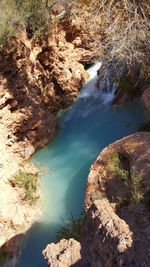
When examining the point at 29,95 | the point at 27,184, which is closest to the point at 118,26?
the point at 29,95

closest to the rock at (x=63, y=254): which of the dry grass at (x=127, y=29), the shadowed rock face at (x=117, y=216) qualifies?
the shadowed rock face at (x=117, y=216)

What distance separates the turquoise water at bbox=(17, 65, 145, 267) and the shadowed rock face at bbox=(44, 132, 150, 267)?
4.39ft

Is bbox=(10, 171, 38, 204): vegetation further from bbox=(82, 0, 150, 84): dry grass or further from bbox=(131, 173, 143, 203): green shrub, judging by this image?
bbox=(82, 0, 150, 84): dry grass

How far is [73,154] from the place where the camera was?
8.38 m

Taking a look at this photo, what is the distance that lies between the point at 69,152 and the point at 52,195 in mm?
1649

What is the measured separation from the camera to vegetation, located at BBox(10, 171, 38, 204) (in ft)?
24.1

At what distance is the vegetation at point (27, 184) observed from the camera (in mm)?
7352

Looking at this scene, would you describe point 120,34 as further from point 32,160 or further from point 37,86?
point 32,160

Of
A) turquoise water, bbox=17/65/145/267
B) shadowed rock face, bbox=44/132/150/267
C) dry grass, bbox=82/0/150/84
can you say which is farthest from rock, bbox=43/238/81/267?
dry grass, bbox=82/0/150/84

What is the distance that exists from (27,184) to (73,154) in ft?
A: 5.80

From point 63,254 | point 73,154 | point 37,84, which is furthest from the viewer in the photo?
point 37,84

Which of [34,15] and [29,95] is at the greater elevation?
[34,15]

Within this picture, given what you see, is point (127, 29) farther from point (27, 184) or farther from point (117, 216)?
point (27, 184)

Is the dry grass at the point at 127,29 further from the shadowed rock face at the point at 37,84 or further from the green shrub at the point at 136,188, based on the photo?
the shadowed rock face at the point at 37,84
